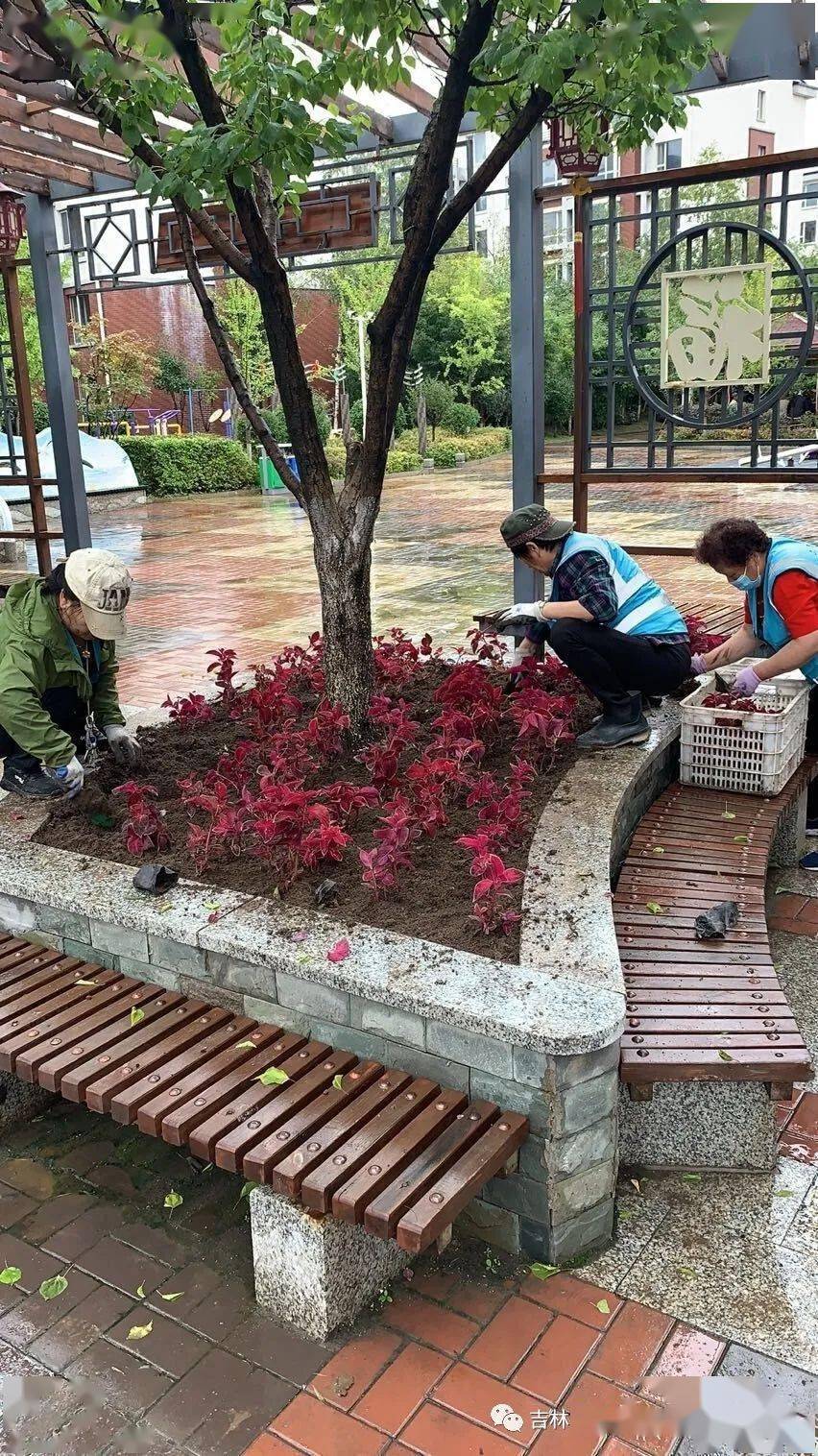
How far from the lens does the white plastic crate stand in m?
4.21

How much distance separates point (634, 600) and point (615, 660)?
0.25 meters

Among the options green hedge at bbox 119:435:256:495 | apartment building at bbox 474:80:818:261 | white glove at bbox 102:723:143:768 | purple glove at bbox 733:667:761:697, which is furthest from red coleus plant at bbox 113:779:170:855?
apartment building at bbox 474:80:818:261

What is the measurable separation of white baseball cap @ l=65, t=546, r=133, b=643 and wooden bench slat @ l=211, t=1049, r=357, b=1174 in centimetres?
174

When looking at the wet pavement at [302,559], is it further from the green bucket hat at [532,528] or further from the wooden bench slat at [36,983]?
the wooden bench slat at [36,983]

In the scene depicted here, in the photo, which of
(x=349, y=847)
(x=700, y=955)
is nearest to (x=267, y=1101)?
(x=349, y=847)

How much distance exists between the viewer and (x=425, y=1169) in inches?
93.8

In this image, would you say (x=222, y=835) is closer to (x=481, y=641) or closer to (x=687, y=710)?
(x=687, y=710)

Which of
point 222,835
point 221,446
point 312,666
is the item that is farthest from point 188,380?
point 222,835

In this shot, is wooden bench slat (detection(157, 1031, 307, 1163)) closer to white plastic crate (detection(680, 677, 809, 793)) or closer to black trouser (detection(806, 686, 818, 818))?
white plastic crate (detection(680, 677, 809, 793))

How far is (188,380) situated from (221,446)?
8.23 metres

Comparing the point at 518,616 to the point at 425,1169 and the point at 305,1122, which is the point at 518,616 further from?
the point at 425,1169

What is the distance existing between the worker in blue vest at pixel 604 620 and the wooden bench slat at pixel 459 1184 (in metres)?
2.12

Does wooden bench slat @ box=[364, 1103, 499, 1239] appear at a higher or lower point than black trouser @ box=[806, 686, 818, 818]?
lower

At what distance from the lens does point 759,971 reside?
3115 mm
